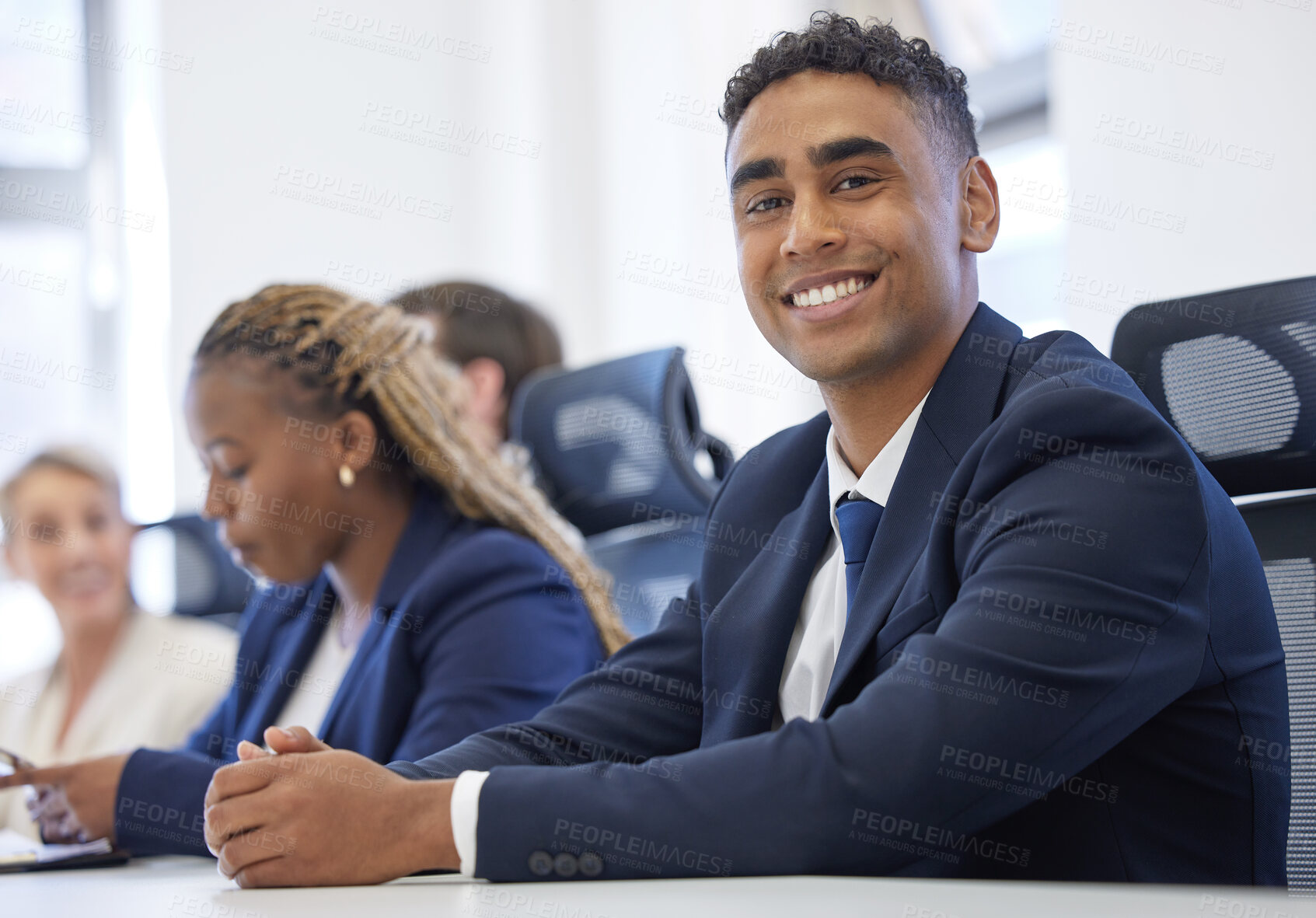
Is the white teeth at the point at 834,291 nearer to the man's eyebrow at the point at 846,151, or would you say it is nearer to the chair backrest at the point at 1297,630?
the man's eyebrow at the point at 846,151

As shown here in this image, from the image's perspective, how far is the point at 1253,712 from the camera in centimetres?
101

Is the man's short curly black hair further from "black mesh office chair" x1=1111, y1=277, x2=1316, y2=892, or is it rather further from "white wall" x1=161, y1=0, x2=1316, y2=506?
"white wall" x1=161, y1=0, x2=1316, y2=506

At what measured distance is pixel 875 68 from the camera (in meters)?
1.23

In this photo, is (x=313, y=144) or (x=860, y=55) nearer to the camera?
(x=860, y=55)

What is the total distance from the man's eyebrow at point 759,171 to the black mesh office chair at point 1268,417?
43 centimetres

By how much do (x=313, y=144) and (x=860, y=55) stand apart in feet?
9.99

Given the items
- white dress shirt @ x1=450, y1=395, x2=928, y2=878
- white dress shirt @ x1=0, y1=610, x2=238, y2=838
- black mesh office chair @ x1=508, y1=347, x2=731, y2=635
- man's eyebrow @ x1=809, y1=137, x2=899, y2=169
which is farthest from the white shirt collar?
white dress shirt @ x1=0, y1=610, x2=238, y2=838

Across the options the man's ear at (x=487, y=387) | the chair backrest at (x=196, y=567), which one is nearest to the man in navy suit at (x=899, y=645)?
the man's ear at (x=487, y=387)

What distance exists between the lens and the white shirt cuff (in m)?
0.88

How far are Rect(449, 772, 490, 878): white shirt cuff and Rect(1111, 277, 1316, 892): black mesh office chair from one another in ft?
2.78

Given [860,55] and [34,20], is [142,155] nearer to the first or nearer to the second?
[34,20]

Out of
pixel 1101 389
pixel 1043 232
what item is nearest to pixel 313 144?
pixel 1043 232

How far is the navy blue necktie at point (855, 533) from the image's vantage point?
1.14 m

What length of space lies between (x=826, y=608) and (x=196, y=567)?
204 centimetres
